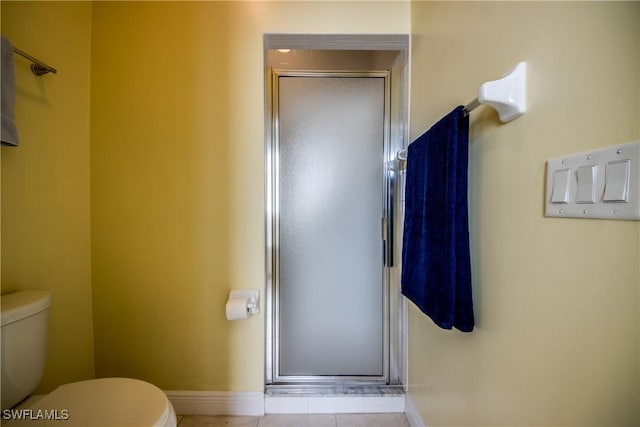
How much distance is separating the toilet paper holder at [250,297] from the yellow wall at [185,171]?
1.6 inches

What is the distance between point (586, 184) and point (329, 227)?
1189 millimetres

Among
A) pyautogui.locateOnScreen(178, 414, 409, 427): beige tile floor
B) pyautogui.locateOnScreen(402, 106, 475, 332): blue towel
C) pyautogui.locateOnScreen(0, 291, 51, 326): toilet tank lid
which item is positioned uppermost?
pyautogui.locateOnScreen(402, 106, 475, 332): blue towel

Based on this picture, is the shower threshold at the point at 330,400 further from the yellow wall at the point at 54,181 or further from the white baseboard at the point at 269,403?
the yellow wall at the point at 54,181

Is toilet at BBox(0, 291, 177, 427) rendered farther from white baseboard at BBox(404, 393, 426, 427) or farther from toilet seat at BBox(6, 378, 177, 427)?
white baseboard at BBox(404, 393, 426, 427)

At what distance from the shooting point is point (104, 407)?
829 millimetres

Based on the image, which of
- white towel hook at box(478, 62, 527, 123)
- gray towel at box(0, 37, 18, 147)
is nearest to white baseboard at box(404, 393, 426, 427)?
white towel hook at box(478, 62, 527, 123)

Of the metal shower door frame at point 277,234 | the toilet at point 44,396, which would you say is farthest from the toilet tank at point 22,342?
the metal shower door frame at point 277,234

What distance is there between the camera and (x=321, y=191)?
5.07ft

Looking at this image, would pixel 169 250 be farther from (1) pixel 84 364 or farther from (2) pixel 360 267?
(2) pixel 360 267

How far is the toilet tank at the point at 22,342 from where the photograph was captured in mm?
853

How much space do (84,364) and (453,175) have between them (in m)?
2.00

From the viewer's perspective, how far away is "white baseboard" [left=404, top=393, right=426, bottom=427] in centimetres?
121

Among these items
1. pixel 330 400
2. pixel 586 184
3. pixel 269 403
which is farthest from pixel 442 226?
pixel 269 403

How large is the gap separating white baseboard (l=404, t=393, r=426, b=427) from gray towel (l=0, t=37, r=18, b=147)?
6.76 feet
